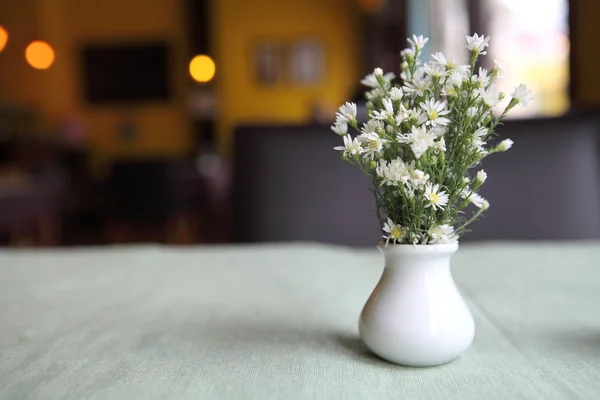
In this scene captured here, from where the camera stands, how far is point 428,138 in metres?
0.47

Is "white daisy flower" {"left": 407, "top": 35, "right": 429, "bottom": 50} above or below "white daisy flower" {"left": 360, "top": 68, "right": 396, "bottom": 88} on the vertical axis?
above

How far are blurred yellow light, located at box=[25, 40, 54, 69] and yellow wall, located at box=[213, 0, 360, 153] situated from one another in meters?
2.01

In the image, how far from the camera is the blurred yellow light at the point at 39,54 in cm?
699

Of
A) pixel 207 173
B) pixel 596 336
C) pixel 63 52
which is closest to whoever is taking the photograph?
pixel 596 336

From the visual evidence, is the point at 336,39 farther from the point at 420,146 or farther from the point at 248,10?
the point at 420,146

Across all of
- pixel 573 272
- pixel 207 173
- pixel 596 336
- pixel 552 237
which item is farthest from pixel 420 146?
pixel 207 173

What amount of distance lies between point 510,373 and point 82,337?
0.44 metres

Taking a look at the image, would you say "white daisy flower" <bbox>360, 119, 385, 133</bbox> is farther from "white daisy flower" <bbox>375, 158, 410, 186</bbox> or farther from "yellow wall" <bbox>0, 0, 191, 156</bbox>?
"yellow wall" <bbox>0, 0, 191, 156</bbox>

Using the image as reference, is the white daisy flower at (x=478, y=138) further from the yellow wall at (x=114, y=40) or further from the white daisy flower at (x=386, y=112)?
the yellow wall at (x=114, y=40)

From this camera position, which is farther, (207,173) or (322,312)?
(207,173)

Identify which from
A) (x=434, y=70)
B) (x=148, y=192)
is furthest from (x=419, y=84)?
(x=148, y=192)

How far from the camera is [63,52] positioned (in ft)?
26.0

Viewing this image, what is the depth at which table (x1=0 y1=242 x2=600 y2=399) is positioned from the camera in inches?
19.8

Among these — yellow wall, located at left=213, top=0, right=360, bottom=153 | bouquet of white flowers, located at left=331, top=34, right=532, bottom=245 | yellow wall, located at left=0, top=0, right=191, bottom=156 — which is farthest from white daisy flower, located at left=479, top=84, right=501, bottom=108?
yellow wall, located at left=0, top=0, right=191, bottom=156
